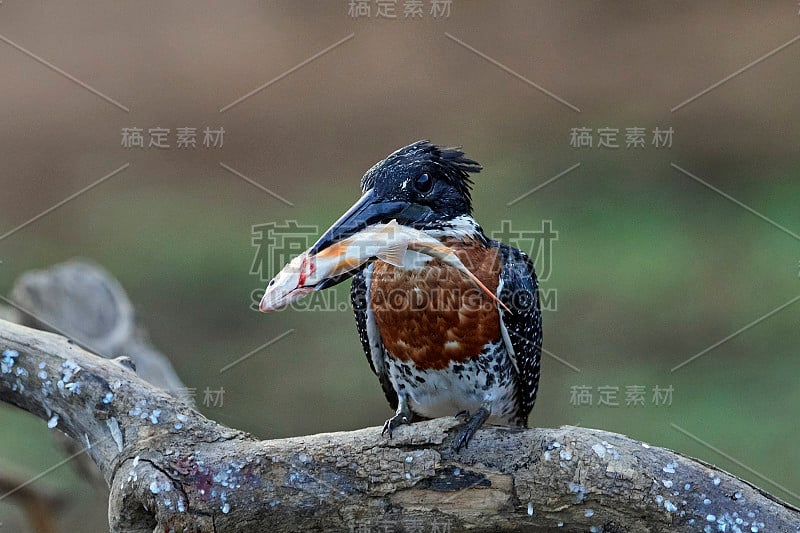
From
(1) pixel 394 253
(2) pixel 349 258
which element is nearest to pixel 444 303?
(1) pixel 394 253

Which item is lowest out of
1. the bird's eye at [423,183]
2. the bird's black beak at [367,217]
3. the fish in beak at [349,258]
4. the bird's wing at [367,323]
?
the bird's wing at [367,323]

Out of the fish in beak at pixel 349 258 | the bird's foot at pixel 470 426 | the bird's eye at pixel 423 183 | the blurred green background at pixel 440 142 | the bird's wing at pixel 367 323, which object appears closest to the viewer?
the fish in beak at pixel 349 258

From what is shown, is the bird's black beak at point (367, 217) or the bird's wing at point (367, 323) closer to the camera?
the bird's black beak at point (367, 217)

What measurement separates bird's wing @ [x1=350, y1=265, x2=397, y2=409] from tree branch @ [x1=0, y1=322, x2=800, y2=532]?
0.96 ft

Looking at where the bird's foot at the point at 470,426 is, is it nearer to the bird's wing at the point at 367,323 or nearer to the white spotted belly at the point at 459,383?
the white spotted belly at the point at 459,383

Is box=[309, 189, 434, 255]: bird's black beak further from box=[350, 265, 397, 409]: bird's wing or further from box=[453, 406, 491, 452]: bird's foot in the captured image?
box=[453, 406, 491, 452]: bird's foot

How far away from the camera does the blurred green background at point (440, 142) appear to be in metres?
3.16

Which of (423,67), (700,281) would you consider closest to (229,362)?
(423,67)

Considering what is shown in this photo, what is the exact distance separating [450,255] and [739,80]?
3128 millimetres

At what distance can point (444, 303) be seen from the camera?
4.94ft

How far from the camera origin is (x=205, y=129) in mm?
3635

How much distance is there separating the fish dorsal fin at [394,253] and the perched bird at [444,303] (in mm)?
39

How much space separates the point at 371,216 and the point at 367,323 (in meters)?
0.31

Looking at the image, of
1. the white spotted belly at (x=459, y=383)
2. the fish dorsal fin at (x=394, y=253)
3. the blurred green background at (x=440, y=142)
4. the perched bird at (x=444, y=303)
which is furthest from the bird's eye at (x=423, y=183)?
the blurred green background at (x=440, y=142)
